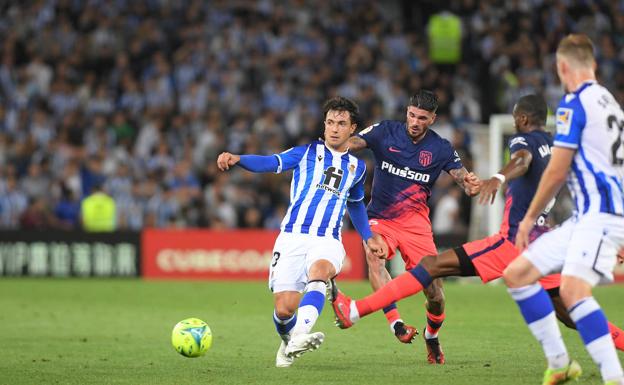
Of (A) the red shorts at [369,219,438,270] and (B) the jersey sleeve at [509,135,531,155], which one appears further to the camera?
(A) the red shorts at [369,219,438,270]

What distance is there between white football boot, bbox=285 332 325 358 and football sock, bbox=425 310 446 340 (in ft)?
4.80

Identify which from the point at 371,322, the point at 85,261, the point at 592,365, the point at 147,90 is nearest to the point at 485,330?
the point at 371,322

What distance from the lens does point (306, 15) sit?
25844mm

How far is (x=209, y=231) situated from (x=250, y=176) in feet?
6.12

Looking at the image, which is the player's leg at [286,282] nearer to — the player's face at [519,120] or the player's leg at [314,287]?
the player's leg at [314,287]

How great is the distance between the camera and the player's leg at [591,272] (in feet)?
22.4

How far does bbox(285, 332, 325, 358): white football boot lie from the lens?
27.0 ft

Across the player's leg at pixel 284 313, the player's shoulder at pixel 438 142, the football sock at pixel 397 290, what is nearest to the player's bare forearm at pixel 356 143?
the player's shoulder at pixel 438 142

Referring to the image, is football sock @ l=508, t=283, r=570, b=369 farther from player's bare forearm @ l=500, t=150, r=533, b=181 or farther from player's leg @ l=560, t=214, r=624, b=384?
player's bare forearm @ l=500, t=150, r=533, b=181

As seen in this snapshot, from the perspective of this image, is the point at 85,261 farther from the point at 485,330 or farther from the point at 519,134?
the point at 519,134

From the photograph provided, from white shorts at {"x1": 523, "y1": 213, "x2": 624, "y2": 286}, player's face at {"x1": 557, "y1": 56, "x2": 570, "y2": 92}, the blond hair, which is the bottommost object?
white shorts at {"x1": 523, "y1": 213, "x2": 624, "y2": 286}

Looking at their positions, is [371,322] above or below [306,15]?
below

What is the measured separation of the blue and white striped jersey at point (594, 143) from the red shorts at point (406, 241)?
10.6 feet

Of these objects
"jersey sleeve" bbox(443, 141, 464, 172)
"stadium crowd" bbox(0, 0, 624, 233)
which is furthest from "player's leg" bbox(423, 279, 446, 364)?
"stadium crowd" bbox(0, 0, 624, 233)
